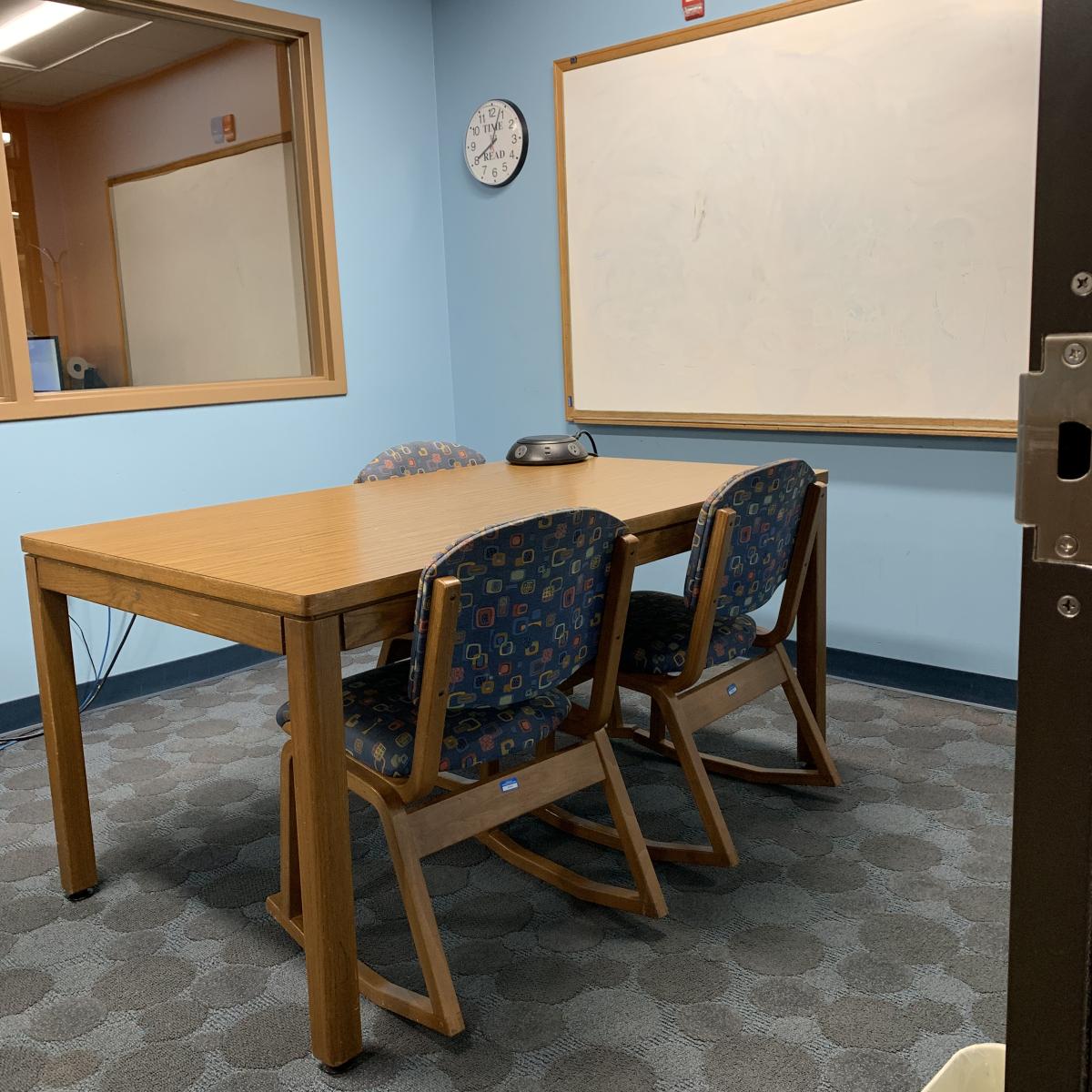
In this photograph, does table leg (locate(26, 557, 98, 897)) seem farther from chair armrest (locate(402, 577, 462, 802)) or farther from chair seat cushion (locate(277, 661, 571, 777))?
chair armrest (locate(402, 577, 462, 802))

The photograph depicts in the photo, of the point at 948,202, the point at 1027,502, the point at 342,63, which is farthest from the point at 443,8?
the point at 1027,502

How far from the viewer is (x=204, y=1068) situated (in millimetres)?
1592

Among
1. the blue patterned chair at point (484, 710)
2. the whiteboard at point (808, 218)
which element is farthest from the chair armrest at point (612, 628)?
the whiteboard at point (808, 218)

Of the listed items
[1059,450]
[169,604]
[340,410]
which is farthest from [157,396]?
[1059,450]

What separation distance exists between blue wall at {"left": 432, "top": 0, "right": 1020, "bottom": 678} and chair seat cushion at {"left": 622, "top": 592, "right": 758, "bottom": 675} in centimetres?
95

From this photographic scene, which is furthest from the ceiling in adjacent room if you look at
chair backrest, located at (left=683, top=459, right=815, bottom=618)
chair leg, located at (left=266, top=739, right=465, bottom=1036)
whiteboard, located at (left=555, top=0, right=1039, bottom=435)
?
chair leg, located at (left=266, top=739, right=465, bottom=1036)

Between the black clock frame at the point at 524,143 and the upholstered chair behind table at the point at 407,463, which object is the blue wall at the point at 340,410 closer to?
the black clock frame at the point at 524,143

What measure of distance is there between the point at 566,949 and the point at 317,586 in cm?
82

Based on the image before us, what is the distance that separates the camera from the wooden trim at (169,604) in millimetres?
1582

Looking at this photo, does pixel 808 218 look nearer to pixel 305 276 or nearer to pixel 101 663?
pixel 305 276

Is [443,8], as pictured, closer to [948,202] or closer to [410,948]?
[948,202]

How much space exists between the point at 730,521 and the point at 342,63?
273 centimetres

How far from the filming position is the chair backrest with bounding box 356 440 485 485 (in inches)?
114

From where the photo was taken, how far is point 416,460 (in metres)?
2.99
